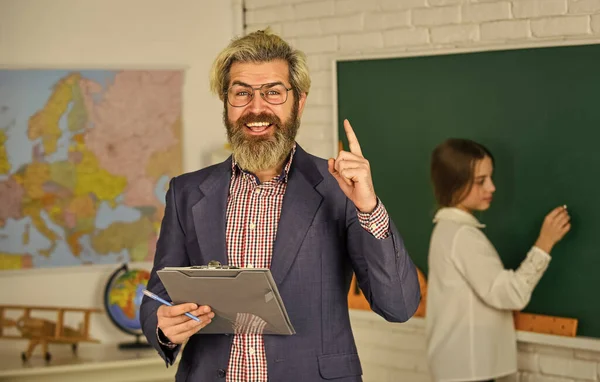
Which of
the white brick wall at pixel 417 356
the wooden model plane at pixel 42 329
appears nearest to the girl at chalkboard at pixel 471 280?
the white brick wall at pixel 417 356

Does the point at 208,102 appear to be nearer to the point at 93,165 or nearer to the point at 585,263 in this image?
the point at 93,165

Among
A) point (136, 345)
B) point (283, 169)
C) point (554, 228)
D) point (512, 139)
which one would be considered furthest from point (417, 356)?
point (283, 169)

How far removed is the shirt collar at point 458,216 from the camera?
12.4 feet

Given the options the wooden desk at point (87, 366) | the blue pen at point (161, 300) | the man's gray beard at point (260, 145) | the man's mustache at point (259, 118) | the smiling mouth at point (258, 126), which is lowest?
the wooden desk at point (87, 366)

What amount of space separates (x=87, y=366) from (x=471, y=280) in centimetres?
181

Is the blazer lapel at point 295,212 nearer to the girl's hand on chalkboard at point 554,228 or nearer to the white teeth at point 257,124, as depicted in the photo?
the white teeth at point 257,124

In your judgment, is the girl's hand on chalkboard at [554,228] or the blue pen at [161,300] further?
the girl's hand on chalkboard at [554,228]

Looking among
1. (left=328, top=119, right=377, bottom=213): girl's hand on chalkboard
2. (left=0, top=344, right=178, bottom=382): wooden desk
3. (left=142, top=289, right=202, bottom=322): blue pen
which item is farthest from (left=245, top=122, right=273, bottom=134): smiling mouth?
(left=0, top=344, right=178, bottom=382): wooden desk

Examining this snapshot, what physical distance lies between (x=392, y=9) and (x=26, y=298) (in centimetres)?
225

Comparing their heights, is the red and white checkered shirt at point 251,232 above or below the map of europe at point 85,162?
below

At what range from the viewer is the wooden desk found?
4190 mm

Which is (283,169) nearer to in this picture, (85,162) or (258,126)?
(258,126)

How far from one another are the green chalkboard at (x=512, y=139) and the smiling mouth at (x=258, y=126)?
1.74 metres

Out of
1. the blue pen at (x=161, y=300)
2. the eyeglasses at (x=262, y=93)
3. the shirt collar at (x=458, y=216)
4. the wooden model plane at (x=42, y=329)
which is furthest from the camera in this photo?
the wooden model plane at (x=42, y=329)
